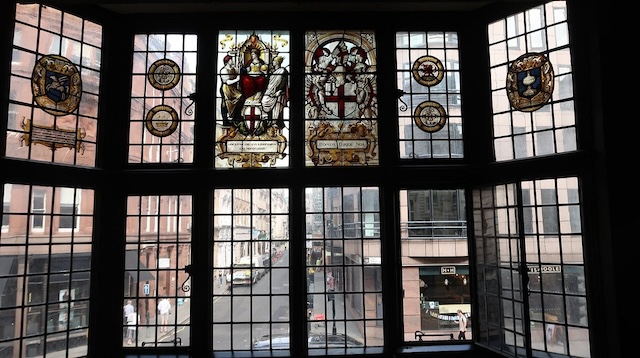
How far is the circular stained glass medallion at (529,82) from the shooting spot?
153 inches

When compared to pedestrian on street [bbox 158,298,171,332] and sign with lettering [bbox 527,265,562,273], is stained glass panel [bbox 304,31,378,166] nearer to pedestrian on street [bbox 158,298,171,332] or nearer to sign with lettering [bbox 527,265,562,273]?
sign with lettering [bbox 527,265,562,273]

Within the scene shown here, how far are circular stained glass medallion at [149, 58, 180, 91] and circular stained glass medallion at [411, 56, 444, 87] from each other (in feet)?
8.19

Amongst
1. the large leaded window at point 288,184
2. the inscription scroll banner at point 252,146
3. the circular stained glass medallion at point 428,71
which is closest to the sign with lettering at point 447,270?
the large leaded window at point 288,184

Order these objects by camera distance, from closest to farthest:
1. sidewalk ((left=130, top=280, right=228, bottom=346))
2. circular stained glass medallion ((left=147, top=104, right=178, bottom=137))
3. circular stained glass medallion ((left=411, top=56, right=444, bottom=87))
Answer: sidewalk ((left=130, top=280, right=228, bottom=346)) < circular stained glass medallion ((left=147, top=104, right=178, bottom=137)) < circular stained glass medallion ((left=411, top=56, right=444, bottom=87))

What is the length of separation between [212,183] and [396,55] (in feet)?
7.67

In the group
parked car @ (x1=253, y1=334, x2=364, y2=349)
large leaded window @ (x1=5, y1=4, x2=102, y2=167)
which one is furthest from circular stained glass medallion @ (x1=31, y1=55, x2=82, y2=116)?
parked car @ (x1=253, y1=334, x2=364, y2=349)

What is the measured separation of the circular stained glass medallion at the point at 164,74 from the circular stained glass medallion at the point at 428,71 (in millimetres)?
2495

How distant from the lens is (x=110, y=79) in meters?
4.30

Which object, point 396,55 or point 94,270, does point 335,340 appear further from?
point 396,55

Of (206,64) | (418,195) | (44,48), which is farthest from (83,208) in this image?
(418,195)

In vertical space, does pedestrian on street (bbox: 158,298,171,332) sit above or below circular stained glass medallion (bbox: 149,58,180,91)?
below

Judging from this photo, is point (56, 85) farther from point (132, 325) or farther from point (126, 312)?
point (132, 325)

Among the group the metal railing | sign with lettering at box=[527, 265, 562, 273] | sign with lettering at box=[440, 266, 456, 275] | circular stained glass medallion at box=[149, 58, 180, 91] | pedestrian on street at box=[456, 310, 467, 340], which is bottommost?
pedestrian on street at box=[456, 310, 467, 340]

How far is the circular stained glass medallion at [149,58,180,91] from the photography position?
4.37m
